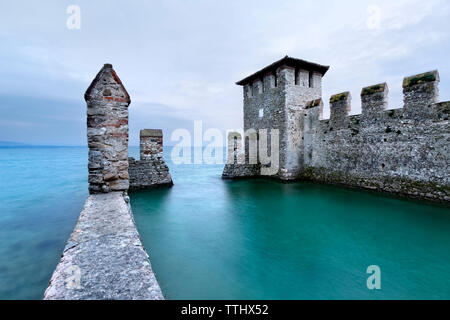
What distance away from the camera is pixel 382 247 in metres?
4.36

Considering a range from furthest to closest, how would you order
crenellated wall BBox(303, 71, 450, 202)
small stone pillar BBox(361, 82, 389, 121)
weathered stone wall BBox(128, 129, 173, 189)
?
weathered stone wall BBox(128, 129, 173, 189)
small stone pillar BBox(361, 82, 389, 121)
crenellated wall BBox(303, 71, 450, 202)

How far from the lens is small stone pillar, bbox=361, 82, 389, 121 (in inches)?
326

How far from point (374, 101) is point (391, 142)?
177cm

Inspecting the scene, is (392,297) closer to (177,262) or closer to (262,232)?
(262,232)

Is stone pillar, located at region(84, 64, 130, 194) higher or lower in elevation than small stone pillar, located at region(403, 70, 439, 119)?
lower

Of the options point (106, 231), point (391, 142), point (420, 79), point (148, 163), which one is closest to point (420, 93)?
point (420, 79)

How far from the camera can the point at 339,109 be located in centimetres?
1006

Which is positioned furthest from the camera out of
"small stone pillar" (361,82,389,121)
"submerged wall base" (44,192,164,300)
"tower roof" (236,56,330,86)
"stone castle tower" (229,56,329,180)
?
"stone castle tower" (229,56,329,180)

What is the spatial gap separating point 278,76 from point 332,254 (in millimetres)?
9954

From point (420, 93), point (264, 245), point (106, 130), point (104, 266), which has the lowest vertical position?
point (264, 245)

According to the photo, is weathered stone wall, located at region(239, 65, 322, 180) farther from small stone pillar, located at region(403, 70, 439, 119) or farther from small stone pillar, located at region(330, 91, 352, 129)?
small stone pillar, located at region(403, 70, 439, 119)

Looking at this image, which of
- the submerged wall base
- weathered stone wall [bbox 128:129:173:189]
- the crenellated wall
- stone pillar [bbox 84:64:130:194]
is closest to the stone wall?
the crenellated wall

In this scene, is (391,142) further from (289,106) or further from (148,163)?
(148,163)

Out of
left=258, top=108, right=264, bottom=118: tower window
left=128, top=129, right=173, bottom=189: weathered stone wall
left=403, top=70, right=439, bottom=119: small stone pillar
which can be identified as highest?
left=258, top=108, right=264, bottom=118: tower window
